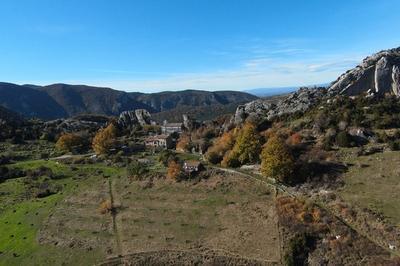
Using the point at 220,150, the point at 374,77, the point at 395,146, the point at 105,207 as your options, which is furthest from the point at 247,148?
the point at 374,77

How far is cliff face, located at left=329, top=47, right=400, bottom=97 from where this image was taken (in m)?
107

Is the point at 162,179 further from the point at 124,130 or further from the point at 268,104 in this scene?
the point at 124,130

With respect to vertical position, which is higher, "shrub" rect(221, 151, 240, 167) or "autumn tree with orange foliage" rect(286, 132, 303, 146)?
"autumn tree with orange foliage" rect(286, 132, 303, 146)

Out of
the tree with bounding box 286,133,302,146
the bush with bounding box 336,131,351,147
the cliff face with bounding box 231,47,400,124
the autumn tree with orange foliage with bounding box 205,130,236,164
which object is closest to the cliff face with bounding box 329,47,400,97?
the cliff face with bounding box 231,47,400,124

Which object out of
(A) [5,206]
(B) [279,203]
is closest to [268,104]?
(B) [279,203]

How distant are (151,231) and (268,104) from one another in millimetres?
78180

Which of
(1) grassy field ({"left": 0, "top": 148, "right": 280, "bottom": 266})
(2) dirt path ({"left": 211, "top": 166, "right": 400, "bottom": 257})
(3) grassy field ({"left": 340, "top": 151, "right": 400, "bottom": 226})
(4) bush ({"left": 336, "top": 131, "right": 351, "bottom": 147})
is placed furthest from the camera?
(4) bush ({"left": 336, "top": 131, "right": 351, "bottom": 147})

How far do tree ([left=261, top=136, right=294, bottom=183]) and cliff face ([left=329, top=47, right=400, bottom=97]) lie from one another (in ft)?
160

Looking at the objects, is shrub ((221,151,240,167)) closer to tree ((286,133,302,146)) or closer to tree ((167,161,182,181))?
tree ((167,161,182,181))

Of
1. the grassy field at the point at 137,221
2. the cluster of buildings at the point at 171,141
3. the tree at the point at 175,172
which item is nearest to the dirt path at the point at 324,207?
the grassy field at the point at 137,221

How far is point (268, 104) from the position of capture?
12456 centimetres

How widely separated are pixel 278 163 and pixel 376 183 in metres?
14.7

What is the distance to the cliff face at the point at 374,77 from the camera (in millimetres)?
106562

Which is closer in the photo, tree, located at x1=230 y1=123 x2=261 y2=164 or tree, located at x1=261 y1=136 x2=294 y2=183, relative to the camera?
tree, located at x1=261 y1=136 x2=294 y2=183
